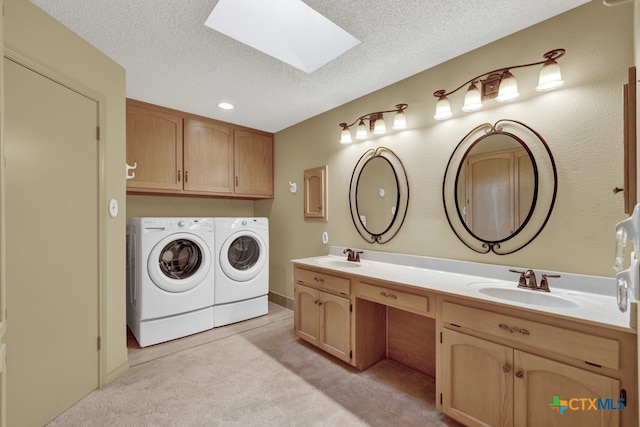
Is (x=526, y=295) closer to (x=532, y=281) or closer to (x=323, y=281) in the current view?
(x=532, y=281)

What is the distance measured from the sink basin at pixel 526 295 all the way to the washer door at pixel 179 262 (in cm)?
244

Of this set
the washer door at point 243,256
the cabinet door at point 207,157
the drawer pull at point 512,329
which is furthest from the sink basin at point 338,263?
the cabinet door at point 207,157

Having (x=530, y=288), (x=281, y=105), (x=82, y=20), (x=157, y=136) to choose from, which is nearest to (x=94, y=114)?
(x=82, y=20)

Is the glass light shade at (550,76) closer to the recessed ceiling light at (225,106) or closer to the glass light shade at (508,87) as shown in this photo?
the glass light shade at (508,87)

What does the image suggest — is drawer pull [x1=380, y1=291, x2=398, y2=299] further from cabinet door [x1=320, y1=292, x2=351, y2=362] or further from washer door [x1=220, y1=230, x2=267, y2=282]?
washer door [x1=220, y1=230, x2=267, y2=282]

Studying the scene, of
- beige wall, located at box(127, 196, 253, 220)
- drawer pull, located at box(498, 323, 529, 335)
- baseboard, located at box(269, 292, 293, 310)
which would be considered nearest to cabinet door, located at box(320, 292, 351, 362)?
drawer pull, located at box(498, 323, 529, 335)

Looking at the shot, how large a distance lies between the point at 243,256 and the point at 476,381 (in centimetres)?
266

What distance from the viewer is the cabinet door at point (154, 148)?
284 centimetres

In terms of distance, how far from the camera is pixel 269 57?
2090 mm

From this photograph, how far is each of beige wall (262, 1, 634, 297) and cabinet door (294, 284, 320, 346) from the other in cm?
69

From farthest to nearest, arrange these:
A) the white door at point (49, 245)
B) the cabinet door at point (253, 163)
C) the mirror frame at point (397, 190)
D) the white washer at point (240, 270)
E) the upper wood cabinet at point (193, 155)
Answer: the cabinet door at point (253, 163), the white washer at point (240, 270), the upper wood cabinet at point (193, 155), the mirror frame at point (397, 190), the white door at point (49, 245)

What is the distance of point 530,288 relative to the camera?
1.64m

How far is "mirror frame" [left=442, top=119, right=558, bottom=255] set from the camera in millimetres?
1716

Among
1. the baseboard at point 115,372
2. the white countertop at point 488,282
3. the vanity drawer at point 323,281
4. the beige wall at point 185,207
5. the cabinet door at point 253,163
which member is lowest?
the baseboard at point 115,372
